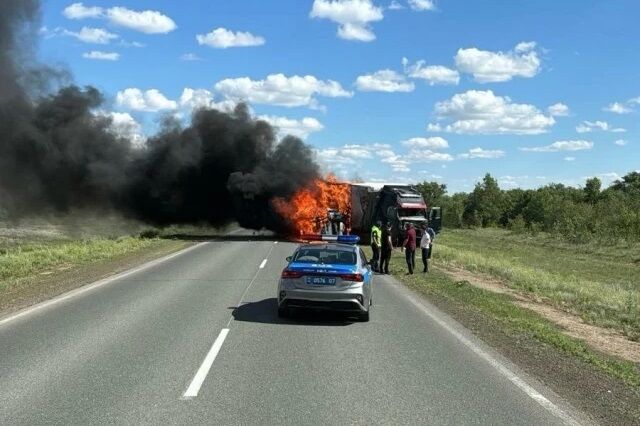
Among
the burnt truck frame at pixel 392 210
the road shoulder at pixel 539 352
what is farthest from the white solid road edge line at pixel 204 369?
the burnt truck frame at pixel 392 210

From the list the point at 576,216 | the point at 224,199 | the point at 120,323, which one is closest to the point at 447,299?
the point at 120,323

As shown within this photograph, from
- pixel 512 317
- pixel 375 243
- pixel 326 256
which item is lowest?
pixel 512 317

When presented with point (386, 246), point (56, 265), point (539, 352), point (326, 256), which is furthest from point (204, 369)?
point (56, 265)

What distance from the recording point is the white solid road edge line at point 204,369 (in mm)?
6176

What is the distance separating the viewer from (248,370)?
282 inches

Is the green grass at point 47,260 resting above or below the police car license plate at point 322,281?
below

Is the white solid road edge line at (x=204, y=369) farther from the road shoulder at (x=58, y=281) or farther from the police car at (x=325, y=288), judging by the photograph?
the road shoulder at (x=58, y=281)

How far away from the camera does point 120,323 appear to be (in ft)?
33.7

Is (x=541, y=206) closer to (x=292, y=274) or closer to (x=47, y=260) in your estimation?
(x=47, y=260)

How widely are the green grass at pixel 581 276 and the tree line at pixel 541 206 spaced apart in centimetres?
457

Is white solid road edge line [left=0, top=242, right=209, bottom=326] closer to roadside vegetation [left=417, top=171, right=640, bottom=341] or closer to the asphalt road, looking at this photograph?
the asphalt road

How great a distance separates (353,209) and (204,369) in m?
35.1

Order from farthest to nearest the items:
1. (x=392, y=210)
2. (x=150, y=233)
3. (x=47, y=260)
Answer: (x=150, y=233), (x=392, y=210), (x=47, y=260)

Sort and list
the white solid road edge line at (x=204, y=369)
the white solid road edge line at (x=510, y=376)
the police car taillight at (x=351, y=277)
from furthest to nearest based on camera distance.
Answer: the police car taillight at (x=351, y=277), the white solid road edge line at (x=204, y=369), the white solid road edge line at (x=510, y=376)
